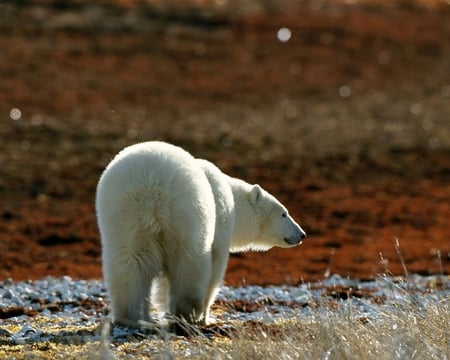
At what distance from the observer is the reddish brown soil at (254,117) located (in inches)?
667

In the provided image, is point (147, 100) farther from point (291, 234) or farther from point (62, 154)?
point (291, 234)

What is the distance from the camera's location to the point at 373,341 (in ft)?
24.8

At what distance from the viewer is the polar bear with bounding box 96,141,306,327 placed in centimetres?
869

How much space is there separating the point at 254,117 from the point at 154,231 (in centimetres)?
2006

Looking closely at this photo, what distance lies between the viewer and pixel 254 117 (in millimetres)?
28656

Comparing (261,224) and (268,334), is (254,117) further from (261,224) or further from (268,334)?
(268,334)

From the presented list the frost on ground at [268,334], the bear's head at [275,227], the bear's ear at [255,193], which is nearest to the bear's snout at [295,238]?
the bear's head at [275,227]

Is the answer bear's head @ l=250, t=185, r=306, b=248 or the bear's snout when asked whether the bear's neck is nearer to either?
bear's head @ l=250, t=185, r=306, b=248

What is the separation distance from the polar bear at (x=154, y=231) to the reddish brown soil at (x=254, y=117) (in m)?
0.93

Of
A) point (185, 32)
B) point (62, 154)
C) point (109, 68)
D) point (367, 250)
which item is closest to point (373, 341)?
point (367, 250)

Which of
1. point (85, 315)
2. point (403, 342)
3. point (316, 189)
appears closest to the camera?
point (403, 342)

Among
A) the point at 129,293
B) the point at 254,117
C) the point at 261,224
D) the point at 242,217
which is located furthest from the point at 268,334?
the point at 254,117

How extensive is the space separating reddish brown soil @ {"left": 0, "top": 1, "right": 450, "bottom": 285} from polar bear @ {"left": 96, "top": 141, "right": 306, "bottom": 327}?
93 centimetres

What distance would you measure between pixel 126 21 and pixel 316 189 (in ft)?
63.9
